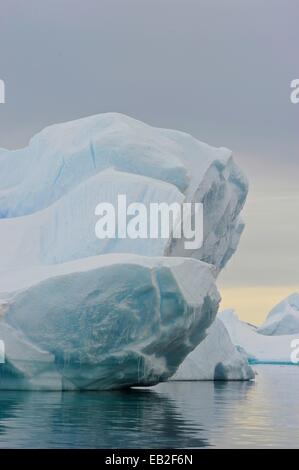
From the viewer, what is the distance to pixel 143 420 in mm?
13633

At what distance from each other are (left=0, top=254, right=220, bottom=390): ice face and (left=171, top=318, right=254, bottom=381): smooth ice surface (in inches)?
329

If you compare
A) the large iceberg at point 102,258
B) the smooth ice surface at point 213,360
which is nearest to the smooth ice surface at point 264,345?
the large iceberg at point 102,258

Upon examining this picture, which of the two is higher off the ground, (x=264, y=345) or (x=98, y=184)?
(x=264, y=345)

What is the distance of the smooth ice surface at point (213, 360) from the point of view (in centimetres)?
2744

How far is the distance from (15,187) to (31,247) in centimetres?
400

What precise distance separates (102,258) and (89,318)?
1.19 metres

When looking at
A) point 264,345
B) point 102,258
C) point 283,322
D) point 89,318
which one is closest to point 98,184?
point 102,258

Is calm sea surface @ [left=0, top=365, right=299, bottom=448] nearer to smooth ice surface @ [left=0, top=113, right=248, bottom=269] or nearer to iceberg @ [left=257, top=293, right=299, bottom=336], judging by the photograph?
smooth ice surface @ [left=0, top=113, right=248, bottom=269]

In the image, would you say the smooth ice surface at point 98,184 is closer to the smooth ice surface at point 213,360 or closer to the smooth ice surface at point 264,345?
the smooth ice surface at point 213,360

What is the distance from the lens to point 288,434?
41.6 feet

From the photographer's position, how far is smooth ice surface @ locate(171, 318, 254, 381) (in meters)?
27.4

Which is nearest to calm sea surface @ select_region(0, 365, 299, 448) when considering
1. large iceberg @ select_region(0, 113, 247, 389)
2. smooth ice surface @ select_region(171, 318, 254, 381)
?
large iceberg @ select_region(0, 113, 247, 389)

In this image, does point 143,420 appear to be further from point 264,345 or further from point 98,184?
point 264,345
